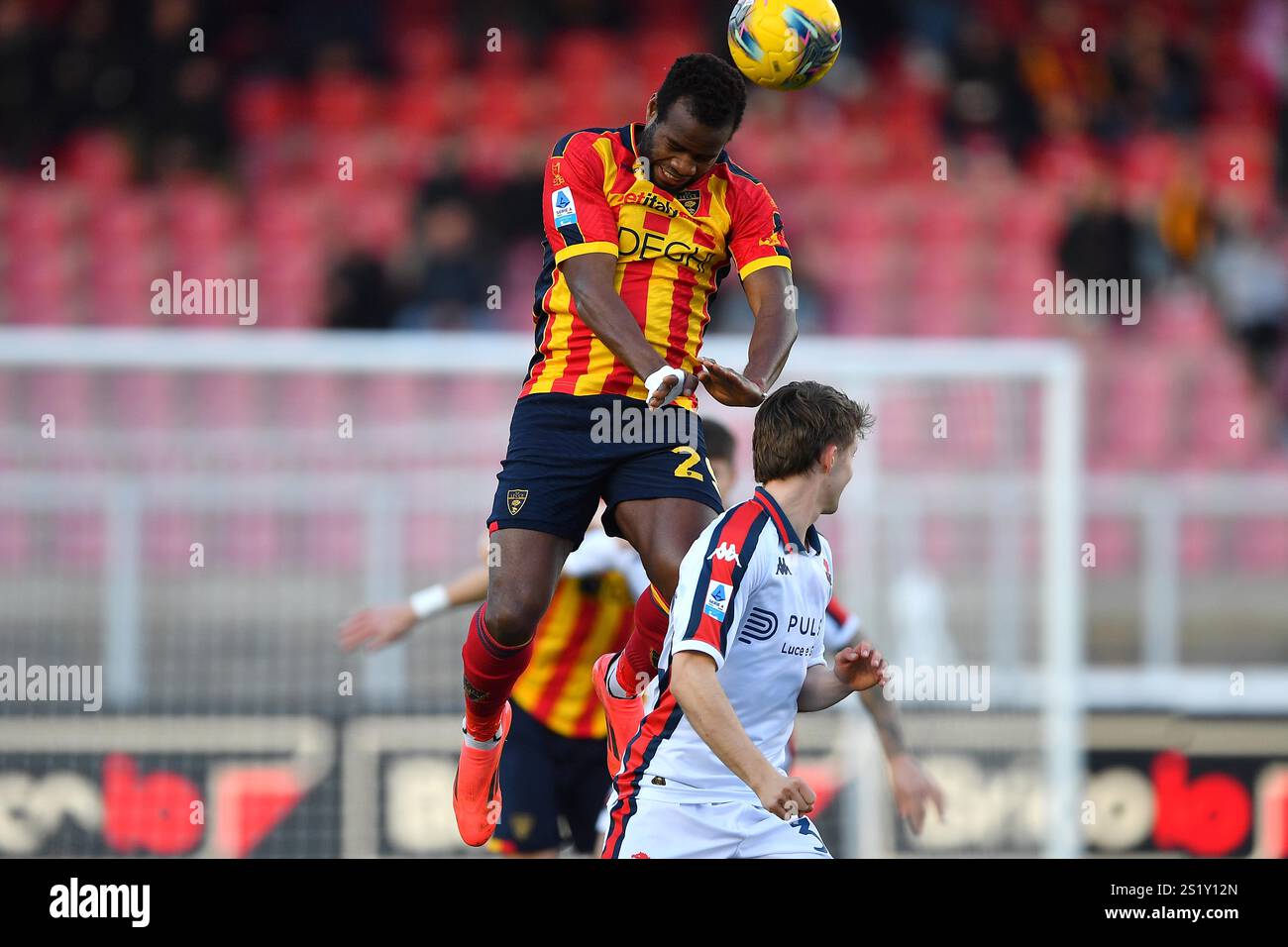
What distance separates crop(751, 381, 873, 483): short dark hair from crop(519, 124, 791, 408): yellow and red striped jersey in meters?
0.62

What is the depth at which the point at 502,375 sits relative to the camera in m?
8.84

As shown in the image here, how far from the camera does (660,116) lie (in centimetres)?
500

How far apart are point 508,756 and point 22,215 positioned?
8.66 meters

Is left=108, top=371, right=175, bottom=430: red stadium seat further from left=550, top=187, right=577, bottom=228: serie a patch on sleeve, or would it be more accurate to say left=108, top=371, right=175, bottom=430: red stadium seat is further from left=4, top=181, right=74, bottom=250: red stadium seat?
left=4, top=181, right=74, bottom=250: red stadium seat

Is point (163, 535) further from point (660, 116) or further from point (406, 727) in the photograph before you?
point (660, 116)

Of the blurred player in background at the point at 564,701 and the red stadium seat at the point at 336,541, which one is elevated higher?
the red stadium seat at the point at 336,541

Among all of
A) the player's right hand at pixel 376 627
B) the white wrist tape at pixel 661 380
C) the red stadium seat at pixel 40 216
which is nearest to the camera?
the white wrist tape at pixel 661 380

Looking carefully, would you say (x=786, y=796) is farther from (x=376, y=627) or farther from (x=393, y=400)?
(x=393, y=400)

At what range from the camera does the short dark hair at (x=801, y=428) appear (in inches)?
180

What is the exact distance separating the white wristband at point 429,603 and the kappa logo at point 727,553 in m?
2.33

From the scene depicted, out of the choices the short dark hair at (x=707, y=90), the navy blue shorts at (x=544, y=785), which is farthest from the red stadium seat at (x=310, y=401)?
the short dark hair at (x=707, y=90)

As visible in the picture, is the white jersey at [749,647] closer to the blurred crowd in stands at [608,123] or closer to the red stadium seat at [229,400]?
the red stadium seat at [229,400]

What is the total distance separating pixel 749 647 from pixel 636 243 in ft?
4.37

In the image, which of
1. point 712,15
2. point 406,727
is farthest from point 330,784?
point 712,15
